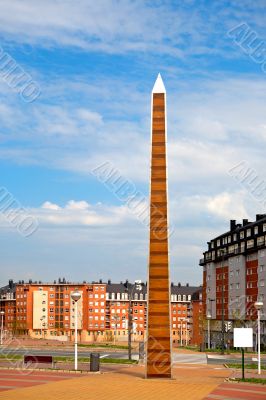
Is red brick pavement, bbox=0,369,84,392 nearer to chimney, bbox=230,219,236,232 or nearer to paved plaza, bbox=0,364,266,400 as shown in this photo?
paved plaza, bbox=0,364,266,400

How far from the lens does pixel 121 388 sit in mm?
29828

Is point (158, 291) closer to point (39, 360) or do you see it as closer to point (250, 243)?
point (39, 360)

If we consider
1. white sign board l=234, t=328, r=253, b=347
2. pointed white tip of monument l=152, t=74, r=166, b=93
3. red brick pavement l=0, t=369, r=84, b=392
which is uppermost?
pointed white tip of monument l=152, t=74, r=166, b=93

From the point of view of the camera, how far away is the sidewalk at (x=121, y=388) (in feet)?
87.0

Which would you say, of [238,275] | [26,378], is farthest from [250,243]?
[26,378]

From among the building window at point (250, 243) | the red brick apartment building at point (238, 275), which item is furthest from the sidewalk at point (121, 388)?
the building window at point (250, 243)

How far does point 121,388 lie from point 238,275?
304 feet

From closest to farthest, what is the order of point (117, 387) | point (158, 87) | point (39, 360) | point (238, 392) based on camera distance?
1. point (238, 392)
2. point (117, 387)
3. point (158, 87)
4. point (39, 360)

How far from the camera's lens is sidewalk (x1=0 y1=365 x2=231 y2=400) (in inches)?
1044

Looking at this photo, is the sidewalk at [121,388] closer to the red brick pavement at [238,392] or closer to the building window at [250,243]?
the red brick pavement at [238,392]

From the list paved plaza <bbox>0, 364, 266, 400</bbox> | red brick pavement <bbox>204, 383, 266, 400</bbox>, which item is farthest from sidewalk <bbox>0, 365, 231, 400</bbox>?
red brick pavement <bbox>204, 383, 266, 400</bbox>

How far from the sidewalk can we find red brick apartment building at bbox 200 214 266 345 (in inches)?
2557

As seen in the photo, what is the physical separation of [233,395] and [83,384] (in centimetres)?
680

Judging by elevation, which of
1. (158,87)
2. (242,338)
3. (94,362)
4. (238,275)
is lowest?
(94,362)
